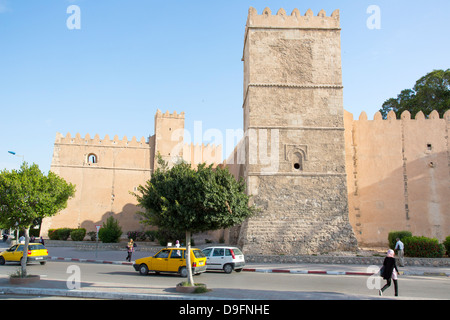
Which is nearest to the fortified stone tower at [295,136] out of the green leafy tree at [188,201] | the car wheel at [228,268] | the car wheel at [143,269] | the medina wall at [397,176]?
the medina wall at [397,176]

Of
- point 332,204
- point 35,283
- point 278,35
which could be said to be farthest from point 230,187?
point 278,35

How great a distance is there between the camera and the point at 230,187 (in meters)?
10.3

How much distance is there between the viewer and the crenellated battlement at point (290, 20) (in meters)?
18.6

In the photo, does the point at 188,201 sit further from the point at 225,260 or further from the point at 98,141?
the point at 98,141

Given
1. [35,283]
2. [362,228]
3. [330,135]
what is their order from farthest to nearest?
[362,228] → [330,135] → [35,283]

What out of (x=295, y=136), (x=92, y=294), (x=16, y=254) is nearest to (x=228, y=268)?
(x=92, y=294)

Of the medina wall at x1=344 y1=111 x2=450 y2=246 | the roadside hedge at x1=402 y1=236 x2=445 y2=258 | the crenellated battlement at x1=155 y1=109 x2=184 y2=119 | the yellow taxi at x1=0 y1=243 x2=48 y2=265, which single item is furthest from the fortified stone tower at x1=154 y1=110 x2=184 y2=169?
the roadside hedge at x1=402 y1=236 x2=445 y2=258

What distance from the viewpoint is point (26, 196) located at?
35.9ft

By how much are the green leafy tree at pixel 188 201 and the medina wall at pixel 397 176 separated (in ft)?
38.7

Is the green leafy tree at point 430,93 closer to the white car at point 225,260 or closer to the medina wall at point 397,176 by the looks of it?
the medina wall at point 397,176

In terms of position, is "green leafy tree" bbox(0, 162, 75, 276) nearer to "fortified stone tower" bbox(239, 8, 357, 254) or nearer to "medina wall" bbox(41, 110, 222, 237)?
"fortified stone tower" bbox(239, 8, 357, 254)

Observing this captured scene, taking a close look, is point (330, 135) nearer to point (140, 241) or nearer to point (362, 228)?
point (362, 228)

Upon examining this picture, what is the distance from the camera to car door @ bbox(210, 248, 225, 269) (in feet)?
44.5
